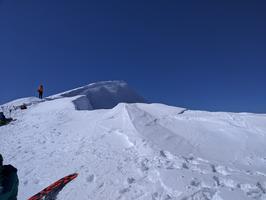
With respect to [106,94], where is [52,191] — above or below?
above

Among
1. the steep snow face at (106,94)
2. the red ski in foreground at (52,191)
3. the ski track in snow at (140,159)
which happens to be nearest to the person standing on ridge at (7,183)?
the red ski in foreground at (52,191)

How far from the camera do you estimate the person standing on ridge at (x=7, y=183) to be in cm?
307

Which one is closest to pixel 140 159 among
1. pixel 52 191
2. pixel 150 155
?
pixel 150 155

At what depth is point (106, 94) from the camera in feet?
124

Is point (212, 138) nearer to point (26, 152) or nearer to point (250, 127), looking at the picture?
point (250, 127)

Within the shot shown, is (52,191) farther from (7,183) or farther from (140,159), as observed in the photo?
(140,159)

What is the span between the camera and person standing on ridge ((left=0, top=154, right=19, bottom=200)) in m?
3.07

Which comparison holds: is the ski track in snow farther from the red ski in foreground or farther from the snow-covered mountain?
the red ski in foreground

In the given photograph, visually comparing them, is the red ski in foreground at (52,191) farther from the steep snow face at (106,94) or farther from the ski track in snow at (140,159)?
the steep snow face at (106,94)

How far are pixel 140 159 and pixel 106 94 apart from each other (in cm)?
3218

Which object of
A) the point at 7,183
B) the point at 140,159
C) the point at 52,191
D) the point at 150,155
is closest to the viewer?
the point at 7,183

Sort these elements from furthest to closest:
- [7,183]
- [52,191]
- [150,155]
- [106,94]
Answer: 1. [106,94]
2. [150,155]
3. [52,191]
4. [7,183]

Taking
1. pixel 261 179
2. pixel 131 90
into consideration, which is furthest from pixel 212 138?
pixel 131 90

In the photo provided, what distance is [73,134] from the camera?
401 inches
